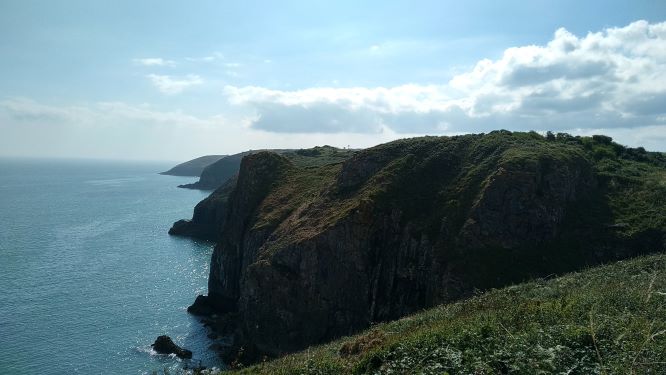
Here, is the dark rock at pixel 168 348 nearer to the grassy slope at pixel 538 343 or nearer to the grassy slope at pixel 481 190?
the grassy slope at pixel 481 190

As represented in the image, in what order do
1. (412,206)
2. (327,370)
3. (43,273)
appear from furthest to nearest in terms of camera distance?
1. (43,273)
2. (412,206)
3. (327,370)

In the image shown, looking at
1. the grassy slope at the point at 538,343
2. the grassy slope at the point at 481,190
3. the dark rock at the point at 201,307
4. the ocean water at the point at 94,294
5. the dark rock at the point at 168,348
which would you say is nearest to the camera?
the grassy slope at the point at 538,343

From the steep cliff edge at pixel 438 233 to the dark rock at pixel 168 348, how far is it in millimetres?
6244

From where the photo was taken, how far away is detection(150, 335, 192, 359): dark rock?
5269cm

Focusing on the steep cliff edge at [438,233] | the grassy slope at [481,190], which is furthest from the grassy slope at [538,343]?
the steep cliff edge at [438,233]

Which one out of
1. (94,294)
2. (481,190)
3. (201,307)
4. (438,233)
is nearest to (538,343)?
(438,233)

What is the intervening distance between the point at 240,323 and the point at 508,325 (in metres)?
45.9

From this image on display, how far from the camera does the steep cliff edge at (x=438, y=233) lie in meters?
46.2

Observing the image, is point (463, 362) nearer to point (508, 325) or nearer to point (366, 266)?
point (508, 325)

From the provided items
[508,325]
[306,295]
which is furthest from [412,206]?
[508,325]

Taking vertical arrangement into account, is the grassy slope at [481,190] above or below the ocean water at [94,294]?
above

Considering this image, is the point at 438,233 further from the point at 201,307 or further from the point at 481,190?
the point at 201,307

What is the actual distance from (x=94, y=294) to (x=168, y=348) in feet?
85.1

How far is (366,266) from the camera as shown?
168 ft
